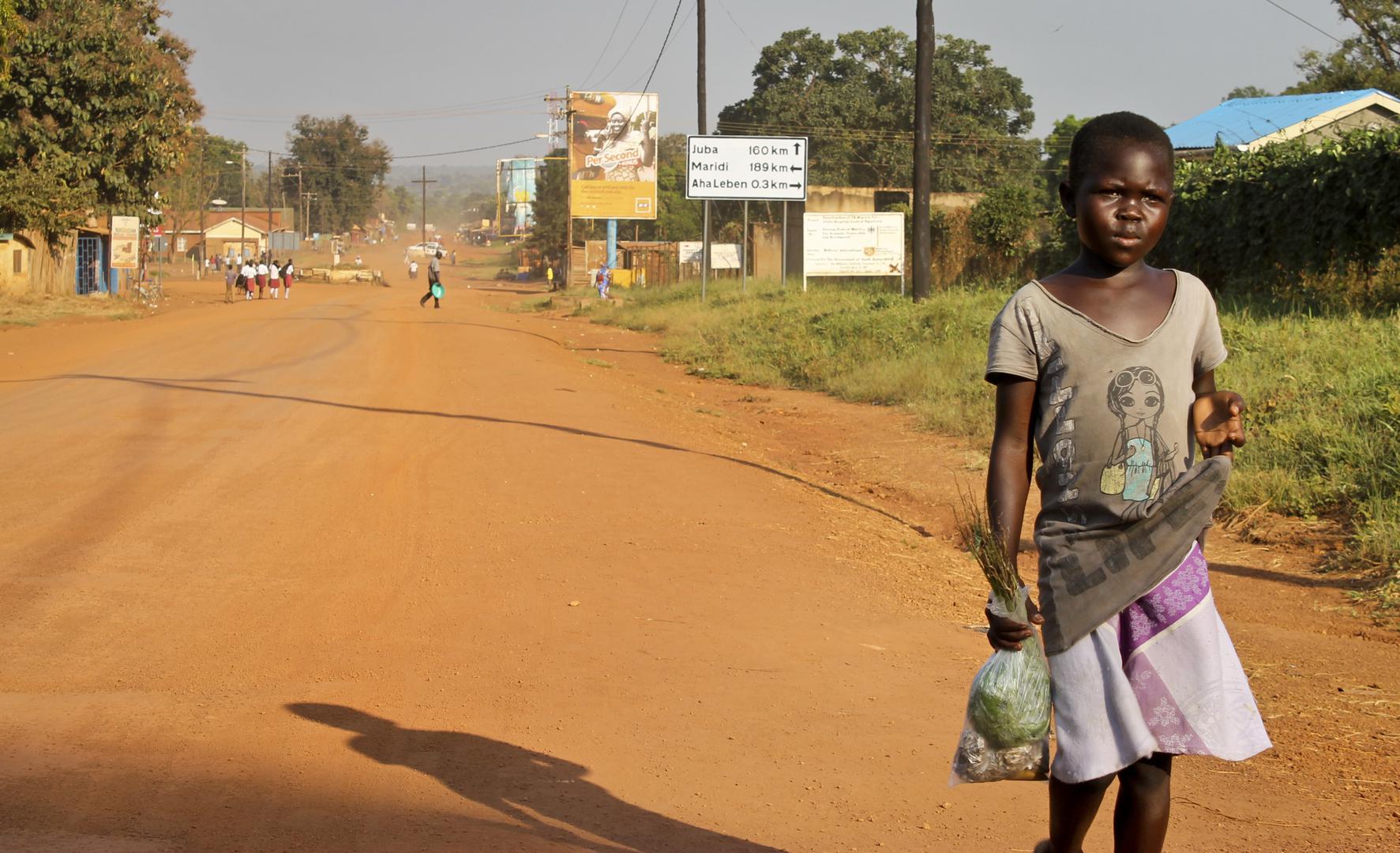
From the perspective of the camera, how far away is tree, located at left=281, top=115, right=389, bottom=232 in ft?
346

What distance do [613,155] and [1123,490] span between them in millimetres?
48477

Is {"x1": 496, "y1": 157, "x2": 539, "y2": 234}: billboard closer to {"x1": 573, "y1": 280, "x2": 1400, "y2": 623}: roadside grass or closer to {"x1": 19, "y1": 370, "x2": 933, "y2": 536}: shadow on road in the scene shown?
{"x1": 573, "y1": 280, "x2": 1400, "y2": 623}: roadside grass

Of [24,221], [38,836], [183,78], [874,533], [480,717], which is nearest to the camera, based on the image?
[38,836]

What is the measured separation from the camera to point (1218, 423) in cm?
267

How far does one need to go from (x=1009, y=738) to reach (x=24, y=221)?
3307 centimetres

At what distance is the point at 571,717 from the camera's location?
4750 millimetres

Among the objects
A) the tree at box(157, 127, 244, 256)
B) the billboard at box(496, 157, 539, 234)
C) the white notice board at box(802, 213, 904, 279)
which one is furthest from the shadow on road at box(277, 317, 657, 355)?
the billboard at box(496, 157, 539, 234)

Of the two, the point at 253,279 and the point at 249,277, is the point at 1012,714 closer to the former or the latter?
the point at 249,277

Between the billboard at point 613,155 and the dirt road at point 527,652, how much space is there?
38.2 meters

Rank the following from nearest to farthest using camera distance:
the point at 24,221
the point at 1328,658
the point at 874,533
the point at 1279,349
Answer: the point at 1328,658 → the point at 874,533 → the point at 1279,349 → the point at 24,221

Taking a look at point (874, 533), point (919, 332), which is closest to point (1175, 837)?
point (874, 533)

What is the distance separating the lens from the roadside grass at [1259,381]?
8.54 metres

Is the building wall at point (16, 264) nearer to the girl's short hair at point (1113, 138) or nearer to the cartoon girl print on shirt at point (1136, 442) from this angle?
the girl's short hair at point (1113, 138)

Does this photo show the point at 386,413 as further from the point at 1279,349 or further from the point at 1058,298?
the point at 1058,298
